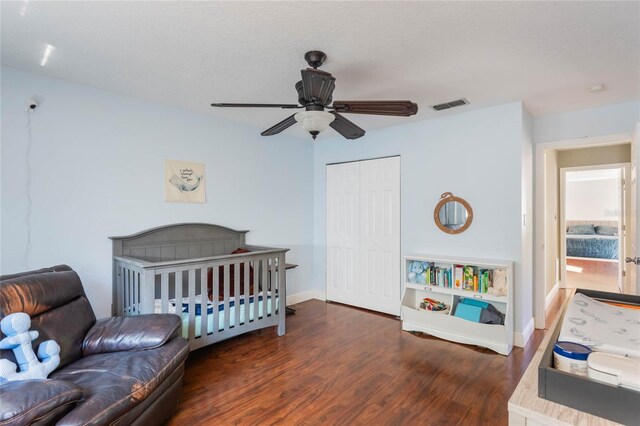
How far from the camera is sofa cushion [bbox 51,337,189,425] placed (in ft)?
4.80

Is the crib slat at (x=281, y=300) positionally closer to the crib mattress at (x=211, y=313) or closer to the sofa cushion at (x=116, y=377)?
Answer: the crib mattress at (x=211, y=313)

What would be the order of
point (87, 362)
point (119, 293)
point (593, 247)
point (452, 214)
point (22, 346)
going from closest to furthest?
point (22, 346) < point (87, 362) < point (119, 293) < point (452, 214) < point (593, 247)

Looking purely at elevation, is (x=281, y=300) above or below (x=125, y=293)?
below

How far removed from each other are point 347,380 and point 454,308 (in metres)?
1.59

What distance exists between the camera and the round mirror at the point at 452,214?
3.49m

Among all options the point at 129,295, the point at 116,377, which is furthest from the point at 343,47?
the point at 129,295

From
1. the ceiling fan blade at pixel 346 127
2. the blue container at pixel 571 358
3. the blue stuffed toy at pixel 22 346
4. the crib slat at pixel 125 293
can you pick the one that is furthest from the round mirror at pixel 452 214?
the blue stuffed toy at pixel 22 346

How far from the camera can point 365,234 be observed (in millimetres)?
4363

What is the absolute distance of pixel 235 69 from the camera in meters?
2.47

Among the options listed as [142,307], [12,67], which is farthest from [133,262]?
[12,67]

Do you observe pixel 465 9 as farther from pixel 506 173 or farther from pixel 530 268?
pixel 530 268

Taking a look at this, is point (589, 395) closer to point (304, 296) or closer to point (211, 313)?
point (211, 313)

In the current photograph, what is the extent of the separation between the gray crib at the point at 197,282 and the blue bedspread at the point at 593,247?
7.65 metres

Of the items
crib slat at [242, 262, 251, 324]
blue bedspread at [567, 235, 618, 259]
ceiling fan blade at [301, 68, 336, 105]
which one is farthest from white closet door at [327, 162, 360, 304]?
blue bedspread at [567, 235, 618, 259]
